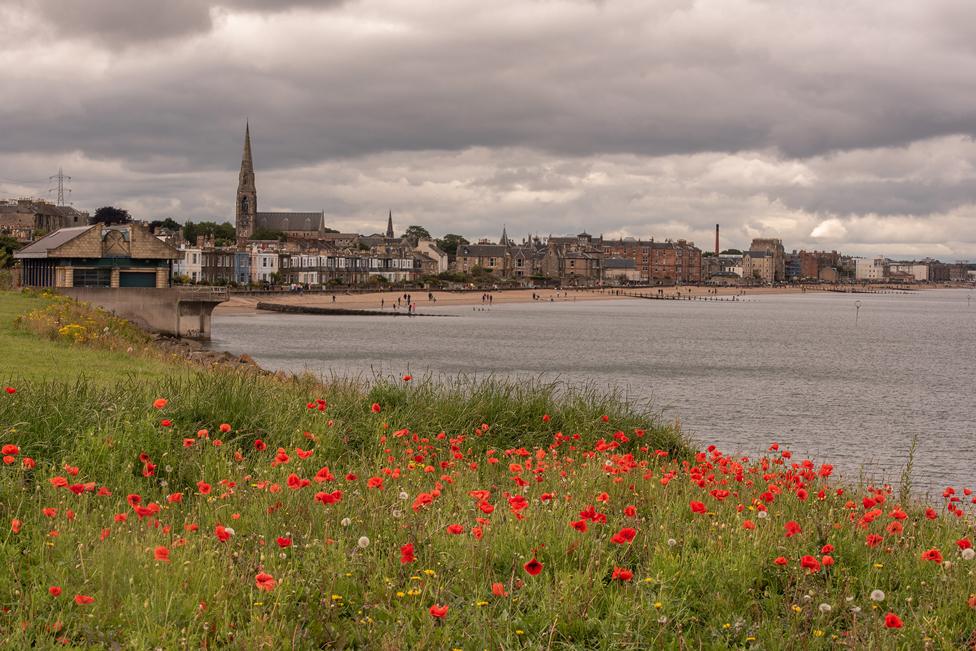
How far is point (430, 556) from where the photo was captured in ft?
25.4

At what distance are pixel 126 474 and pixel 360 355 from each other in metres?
50.9

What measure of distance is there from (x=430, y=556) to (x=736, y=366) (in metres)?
55.0

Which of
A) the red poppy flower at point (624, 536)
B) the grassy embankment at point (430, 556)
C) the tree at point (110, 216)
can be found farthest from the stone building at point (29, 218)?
the red poppy flower at point (624, 536)

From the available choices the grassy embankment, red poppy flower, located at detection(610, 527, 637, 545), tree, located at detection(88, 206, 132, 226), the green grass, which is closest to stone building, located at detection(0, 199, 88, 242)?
tree, located at detection(88, 206, 132, 226)

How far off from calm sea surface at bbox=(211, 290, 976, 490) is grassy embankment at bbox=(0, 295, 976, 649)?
4.04 metres

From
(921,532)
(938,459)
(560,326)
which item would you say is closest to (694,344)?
(560,326)

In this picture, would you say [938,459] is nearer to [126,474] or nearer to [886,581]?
[886,581]

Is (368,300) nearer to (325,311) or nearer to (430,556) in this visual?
(325,311)

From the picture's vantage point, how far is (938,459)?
93.1ft

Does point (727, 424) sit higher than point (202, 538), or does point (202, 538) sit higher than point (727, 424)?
point (202, 538)

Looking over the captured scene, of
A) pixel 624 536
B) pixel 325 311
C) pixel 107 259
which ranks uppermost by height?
pixel 107 259

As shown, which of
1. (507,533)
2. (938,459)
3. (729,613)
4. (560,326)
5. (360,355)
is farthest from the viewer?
(560,326)

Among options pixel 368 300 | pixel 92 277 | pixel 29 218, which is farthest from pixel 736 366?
pixel 29 218

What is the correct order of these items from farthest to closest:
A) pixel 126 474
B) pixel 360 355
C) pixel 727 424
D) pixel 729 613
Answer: pixel 360 355 → pixel 727 424 → pixel 126 474 → pixel 729 613
